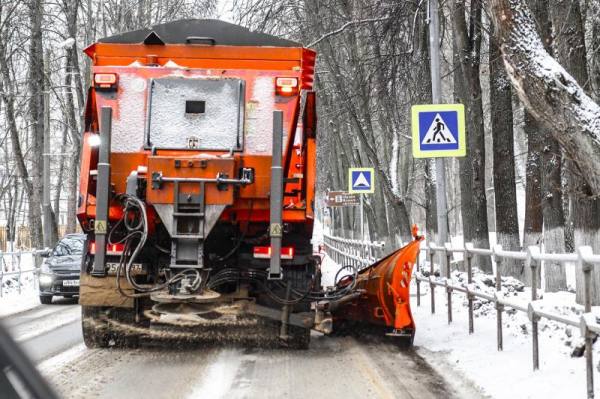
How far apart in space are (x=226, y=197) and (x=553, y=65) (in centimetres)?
347

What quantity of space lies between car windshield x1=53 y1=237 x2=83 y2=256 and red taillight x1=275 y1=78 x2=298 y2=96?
32.8ft

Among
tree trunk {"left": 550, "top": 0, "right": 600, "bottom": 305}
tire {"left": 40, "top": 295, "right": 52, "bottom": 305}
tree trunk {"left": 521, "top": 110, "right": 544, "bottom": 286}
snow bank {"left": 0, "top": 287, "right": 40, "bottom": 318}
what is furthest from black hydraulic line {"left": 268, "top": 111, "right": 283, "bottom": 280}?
tire {"left": 40, "top": 295, "right": 52, "bottom": 305}

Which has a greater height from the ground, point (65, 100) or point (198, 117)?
point (65, 100)

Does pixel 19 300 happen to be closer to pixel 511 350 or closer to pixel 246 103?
pixel 246 103

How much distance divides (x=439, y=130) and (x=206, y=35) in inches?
172

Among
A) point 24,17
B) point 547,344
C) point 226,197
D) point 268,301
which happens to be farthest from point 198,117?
point 24,17

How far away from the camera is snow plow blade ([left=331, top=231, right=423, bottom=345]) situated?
888 centimetres

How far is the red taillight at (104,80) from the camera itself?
25.8 feet

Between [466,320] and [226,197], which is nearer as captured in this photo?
[226,197]

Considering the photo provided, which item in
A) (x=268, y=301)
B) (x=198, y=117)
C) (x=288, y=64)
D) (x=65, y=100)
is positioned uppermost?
(x=65, y=100)

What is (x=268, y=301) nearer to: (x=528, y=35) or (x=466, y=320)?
(x=466, y=320)

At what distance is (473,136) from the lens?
52.0 ft

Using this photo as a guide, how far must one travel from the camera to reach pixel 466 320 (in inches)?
401

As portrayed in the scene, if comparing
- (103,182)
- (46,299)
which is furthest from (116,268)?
(46,299)
